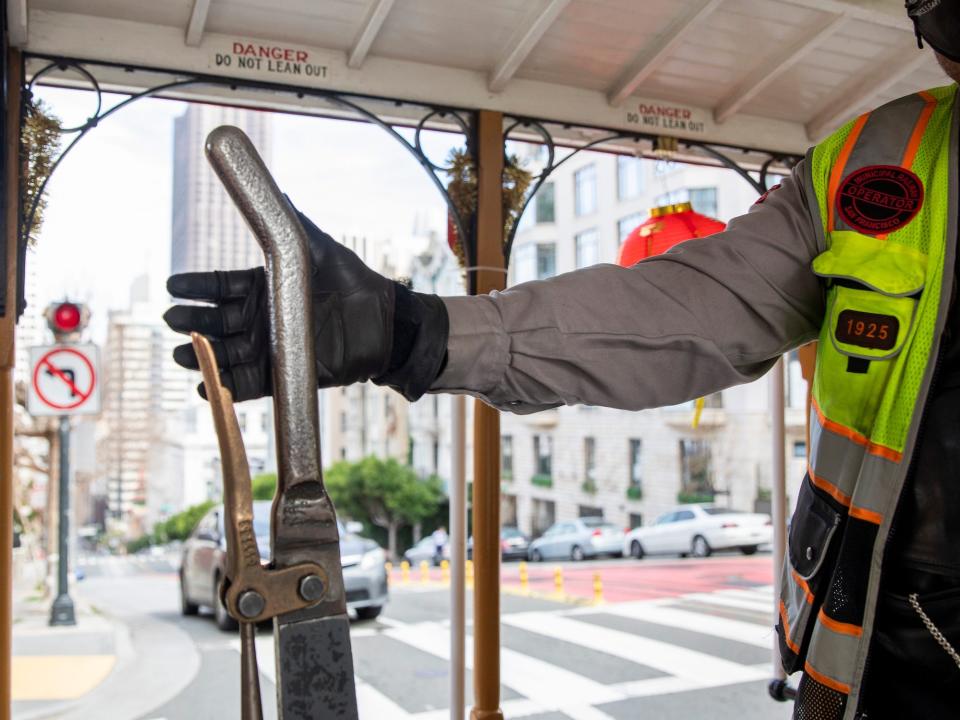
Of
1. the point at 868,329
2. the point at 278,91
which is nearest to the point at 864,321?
the point at 868,329

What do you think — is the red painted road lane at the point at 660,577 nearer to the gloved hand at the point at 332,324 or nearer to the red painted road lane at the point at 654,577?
the red painted road lane at the point at 654,577

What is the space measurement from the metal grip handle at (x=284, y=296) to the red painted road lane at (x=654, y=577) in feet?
41.4

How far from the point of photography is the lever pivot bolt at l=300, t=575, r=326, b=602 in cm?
56

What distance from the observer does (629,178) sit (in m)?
24.8

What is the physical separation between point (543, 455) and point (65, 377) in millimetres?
22927

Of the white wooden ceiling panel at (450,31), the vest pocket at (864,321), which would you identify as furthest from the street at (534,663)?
the vest pocket at (864,321)

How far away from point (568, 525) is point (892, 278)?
23335 millimetres

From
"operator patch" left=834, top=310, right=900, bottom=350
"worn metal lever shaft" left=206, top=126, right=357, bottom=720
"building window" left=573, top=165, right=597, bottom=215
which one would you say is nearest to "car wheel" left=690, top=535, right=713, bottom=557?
"building window" left=573, top=165, right=597, bottom=215

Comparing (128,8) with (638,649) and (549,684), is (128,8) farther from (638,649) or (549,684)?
(638,649)

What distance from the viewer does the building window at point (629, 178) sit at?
24.7 metres

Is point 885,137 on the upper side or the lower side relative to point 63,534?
upper

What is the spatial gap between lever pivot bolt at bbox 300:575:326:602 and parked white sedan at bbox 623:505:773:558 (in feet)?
63.1

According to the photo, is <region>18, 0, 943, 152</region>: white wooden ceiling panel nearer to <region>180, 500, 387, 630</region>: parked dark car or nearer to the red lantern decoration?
the red lantern decoration

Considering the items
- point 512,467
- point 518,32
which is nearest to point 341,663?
point 518,32
